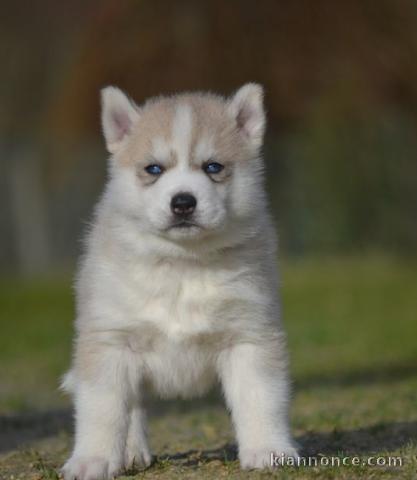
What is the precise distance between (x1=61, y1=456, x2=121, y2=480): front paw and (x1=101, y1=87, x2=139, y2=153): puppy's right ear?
1458mm

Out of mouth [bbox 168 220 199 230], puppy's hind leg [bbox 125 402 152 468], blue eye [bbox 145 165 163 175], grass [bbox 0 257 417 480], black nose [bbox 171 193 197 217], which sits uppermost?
blue eye [bbox 145 165 163 175]

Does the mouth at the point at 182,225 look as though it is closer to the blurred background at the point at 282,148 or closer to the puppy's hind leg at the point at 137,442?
the puppy's hind leg at the point at 137,442

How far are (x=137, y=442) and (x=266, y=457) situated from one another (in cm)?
77

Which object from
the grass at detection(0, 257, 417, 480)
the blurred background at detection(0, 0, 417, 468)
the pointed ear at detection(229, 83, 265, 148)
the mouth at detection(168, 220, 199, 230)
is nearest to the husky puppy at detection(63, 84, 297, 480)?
the mouth at detection(168, 220, 199, 230)

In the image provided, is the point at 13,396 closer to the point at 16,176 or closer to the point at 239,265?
the point at 239,265

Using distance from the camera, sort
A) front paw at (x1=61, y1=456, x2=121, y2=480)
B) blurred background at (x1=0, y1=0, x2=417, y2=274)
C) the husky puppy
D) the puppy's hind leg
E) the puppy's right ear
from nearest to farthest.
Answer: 1. front paw at (x1=61, y1=456, x2=121, y2=480)
2. the husky puppy
3. the puppy's hind leg
4. the puppy's right ear
5. blurred background at (x1=0, y1=0, x2=417, y2=274)

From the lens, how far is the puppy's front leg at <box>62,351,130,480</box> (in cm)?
423

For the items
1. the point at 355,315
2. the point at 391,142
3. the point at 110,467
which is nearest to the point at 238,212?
the point at 110,467

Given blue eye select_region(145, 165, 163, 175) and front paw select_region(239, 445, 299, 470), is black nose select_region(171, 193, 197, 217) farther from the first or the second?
front paw select_region(239, 445, 299, 470)

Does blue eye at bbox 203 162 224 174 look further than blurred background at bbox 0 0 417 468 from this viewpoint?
No

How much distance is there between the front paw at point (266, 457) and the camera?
4188 millimetres

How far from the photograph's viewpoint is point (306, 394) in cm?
736

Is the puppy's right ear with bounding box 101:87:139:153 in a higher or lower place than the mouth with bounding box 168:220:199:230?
higher

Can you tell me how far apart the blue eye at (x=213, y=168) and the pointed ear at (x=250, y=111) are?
32 centimetres
